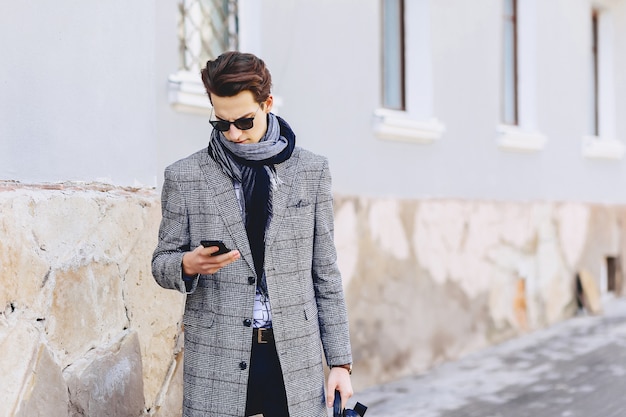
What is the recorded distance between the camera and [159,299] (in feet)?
13.5

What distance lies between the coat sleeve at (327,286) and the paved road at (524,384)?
291cm

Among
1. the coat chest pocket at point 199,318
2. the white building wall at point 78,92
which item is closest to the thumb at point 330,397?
the coat chest pocket at point 199,318

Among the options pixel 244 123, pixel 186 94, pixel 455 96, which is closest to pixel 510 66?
pixel 455 96

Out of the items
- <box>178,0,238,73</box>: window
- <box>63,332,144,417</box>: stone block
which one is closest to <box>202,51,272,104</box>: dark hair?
<box>63,332,144,417</box>: stone block

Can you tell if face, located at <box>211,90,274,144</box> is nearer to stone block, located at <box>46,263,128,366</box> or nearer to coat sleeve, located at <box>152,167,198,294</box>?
coat sleeve, located at <box>152,167,198,294</box>

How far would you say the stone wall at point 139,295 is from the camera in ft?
10.4

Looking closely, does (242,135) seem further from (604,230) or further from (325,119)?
(604,230)

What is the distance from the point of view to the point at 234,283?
269 cm

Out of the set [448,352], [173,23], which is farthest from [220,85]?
[448,352]

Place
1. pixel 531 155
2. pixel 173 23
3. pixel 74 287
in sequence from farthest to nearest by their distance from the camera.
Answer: pixel 531 155
pixel 173 23
pixel 74 287

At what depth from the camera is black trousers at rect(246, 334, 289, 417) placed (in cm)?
273

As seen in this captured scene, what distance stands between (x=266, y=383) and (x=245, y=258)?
1.24 ft

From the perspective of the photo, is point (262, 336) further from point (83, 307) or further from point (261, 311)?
point (83, 307)

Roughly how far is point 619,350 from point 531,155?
2.24 metres
